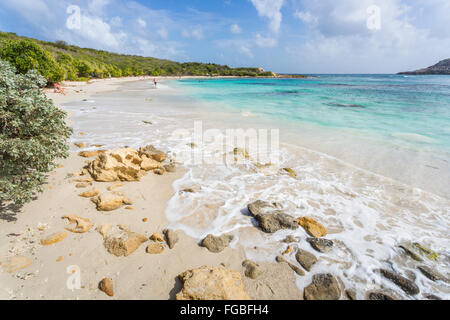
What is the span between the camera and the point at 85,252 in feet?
10.2

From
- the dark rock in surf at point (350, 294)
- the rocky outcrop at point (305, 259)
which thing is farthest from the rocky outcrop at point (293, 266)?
the dark rock in surf at point (350, 294)

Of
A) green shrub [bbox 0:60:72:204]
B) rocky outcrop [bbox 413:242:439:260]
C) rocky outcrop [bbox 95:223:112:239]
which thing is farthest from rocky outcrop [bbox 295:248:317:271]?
green shrub [bbox 0:60:72:204]

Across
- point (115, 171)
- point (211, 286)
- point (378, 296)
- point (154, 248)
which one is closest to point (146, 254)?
point (154, 248)

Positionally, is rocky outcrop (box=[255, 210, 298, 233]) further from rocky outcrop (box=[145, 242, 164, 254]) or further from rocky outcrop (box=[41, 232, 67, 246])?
rocky outcrop (box=[41, 232, 67, 246])

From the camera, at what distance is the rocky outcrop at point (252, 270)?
293cm

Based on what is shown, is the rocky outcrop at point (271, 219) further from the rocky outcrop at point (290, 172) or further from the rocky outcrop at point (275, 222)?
the rocky outcrop at point (290, 172)

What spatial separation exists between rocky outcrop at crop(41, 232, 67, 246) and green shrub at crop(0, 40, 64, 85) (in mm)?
28527

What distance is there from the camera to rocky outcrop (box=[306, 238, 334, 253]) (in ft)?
11.4

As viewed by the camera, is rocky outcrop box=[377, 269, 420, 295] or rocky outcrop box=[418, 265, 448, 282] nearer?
rocky outcrop box=[377, 269, 420, 295]

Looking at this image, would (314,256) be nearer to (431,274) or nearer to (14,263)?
(431,274)

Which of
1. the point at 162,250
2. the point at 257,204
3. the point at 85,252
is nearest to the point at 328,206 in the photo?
the point at 257,204

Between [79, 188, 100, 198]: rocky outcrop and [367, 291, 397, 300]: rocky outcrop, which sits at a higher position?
[79, 188, 100, 198]: rocky outcrop

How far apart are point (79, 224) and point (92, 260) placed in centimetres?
86
